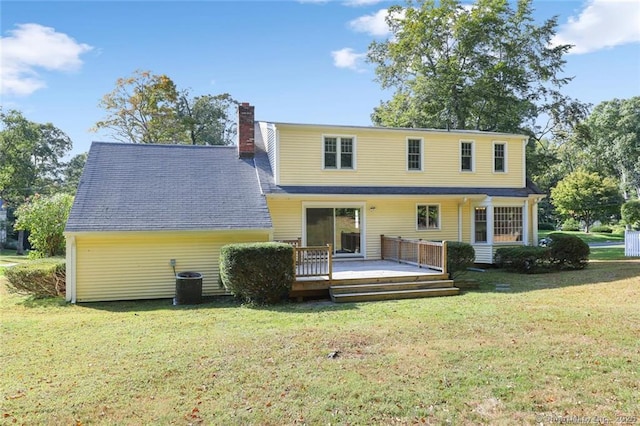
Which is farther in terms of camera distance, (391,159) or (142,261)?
(391,159)

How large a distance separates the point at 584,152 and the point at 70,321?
60.3 meters

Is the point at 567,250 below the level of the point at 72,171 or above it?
below

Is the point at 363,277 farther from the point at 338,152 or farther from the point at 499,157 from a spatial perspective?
the point at 499,157

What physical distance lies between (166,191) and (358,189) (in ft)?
22.2

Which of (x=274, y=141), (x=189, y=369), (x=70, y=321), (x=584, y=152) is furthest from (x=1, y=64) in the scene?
(x=584, y=152)

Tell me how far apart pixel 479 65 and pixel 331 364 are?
26.4 m

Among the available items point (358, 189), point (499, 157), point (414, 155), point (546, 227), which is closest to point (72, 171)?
point (358, 189)

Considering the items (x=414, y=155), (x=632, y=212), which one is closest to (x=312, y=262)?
(x=414, y=155)

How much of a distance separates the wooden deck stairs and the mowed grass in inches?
38.5

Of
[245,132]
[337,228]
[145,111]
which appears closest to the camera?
[337,228]

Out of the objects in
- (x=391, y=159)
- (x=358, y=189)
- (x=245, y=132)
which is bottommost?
(x=358, y=189)

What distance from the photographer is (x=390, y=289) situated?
439 inches

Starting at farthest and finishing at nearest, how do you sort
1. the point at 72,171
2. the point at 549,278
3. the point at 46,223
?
the point at 72,171 → the point at 46,223 → the point at 549,278

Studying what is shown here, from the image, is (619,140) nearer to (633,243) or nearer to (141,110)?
(633,243)
